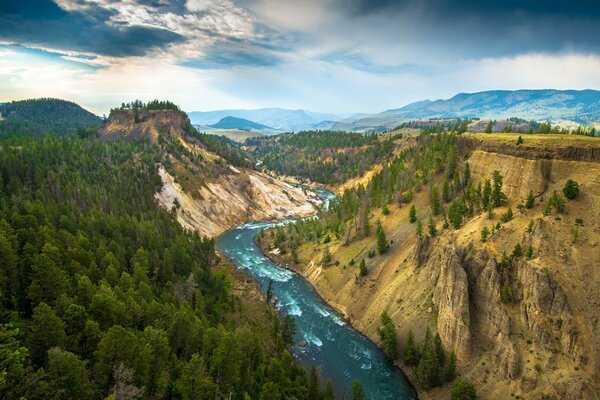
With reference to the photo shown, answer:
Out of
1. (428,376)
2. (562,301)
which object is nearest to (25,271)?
(428,376)

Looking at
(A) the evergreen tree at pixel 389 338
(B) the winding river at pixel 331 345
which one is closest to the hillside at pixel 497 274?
(A) the evergreen tree at pixel 389 338

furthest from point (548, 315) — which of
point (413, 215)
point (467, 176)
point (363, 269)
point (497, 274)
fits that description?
point (413, 215)

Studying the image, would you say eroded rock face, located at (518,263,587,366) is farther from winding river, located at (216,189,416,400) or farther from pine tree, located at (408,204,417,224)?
pine tree, located at (408,204,417,224)

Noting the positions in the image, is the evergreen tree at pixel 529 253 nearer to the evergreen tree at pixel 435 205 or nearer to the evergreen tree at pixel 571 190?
the evergreen tree at pixel 571 190

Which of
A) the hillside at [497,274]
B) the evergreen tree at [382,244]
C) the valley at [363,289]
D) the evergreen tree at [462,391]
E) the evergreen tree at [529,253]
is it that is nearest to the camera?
the valley at [363,289]

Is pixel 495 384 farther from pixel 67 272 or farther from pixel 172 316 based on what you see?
pixel 67 272

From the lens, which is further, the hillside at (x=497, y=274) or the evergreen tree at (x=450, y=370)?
the evergreen tree at (x=450, y=370)

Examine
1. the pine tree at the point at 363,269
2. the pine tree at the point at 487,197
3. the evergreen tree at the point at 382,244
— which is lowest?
the pine tree at the point at 363,269
